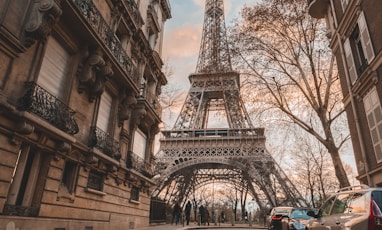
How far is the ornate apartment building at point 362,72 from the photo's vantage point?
9.81 meters

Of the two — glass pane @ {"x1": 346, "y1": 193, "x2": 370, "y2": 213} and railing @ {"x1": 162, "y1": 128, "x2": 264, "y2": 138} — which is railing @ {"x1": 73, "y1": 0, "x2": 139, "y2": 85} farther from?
railing @ {"x1": 162, "y1": 128, "x2": 264, "y2": 138}

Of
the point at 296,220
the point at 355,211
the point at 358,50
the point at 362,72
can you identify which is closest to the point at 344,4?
the point at 358,50

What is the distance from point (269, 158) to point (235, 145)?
511 cm

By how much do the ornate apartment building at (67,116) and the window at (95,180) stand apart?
5 cm

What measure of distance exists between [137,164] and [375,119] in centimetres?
1055

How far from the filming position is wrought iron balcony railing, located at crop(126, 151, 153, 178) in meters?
12.9

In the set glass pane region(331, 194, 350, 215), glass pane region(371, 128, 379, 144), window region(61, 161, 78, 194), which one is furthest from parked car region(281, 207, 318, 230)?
window region(61, 161, 78, 194)

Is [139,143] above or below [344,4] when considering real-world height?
below

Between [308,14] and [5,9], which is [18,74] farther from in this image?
[308,14]

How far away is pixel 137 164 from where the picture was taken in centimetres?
1407

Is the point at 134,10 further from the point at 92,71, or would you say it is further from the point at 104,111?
the point at 92,71

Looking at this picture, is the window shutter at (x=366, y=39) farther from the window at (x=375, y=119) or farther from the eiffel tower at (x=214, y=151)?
the eiffel tower at (x=214, y=151)

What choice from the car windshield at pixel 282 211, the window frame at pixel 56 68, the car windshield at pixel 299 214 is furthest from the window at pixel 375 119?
the window frame at pixel 56 68

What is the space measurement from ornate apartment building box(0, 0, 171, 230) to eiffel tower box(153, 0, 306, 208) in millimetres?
11619
